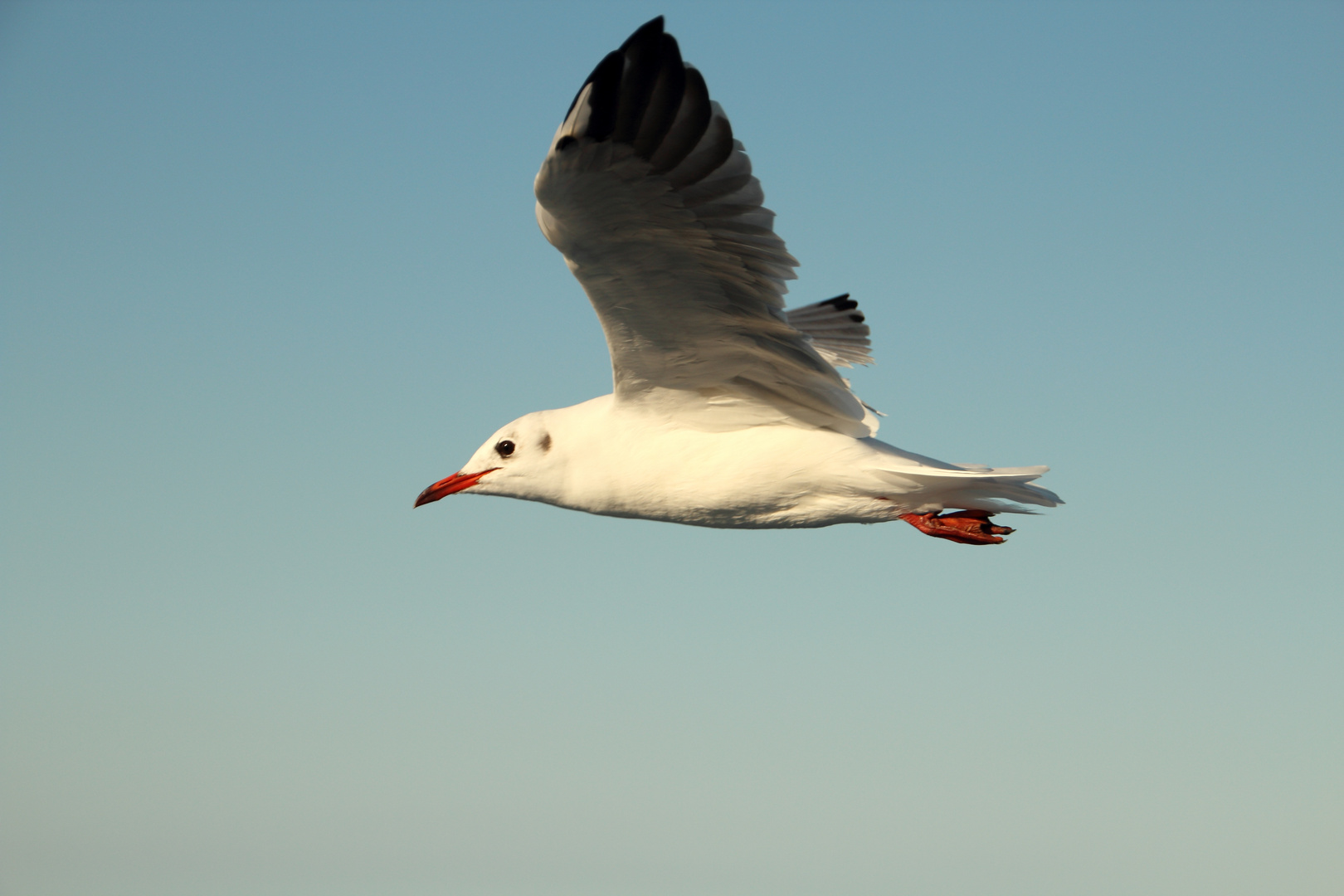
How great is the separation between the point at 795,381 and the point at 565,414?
1.66m

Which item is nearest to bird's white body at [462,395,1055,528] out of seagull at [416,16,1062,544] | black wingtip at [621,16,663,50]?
seagull at [416,16,1062,544]

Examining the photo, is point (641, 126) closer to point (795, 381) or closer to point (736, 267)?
point (736, 267)

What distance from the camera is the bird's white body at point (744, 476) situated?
7.21m

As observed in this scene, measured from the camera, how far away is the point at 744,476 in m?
7.22

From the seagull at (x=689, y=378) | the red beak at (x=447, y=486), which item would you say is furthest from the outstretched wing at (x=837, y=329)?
the red beak at (x=447, y=486)

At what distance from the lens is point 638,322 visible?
660 centimetres

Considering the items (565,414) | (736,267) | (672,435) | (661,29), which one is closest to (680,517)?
(672,435)

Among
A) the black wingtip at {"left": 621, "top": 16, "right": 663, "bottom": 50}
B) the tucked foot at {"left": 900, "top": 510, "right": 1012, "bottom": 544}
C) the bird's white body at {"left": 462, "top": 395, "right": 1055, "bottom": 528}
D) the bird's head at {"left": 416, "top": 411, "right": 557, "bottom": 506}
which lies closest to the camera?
the black wingtip at {"left": 621, "top": 16, "right": 663, "bottom": 50}

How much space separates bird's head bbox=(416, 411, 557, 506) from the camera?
7.70m

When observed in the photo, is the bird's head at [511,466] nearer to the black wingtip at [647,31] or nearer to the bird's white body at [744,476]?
the bird's white body at [744,476]

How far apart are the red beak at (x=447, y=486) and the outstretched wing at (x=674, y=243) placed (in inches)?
59.1

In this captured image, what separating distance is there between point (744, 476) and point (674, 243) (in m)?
1.87

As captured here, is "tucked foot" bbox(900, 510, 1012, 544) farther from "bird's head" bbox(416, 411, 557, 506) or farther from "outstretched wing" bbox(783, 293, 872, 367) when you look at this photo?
"outstretched wing" bbox(783, 293, 872, 367)

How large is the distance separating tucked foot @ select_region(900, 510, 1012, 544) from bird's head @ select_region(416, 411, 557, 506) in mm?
2536
